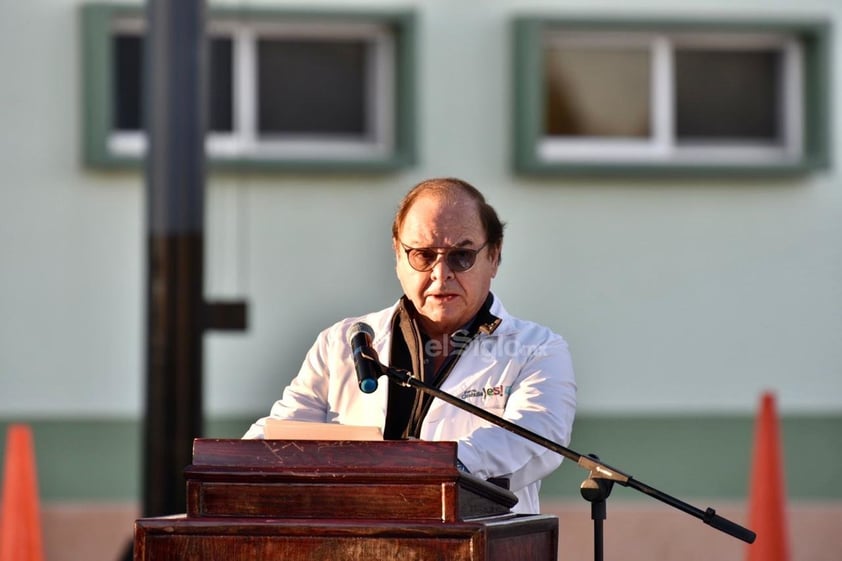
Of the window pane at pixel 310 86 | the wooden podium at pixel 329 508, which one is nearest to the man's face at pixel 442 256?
the wooden podium at pixel 329 508

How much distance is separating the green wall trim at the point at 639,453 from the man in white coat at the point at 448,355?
561cm

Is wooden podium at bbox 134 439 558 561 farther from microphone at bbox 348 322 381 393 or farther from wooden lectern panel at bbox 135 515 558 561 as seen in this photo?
microphone at bbox 348 322 381 393

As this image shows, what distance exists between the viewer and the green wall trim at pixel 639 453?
9.74 meters

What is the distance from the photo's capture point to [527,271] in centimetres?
1004

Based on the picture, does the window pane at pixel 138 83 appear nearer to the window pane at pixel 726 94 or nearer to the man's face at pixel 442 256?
the window pane at pixel 726 94

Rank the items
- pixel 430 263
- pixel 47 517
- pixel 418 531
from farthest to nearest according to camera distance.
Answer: pixel 47 517
pixel 430 263
pixel 418 531

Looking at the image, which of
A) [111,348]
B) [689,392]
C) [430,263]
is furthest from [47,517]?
[430,263]

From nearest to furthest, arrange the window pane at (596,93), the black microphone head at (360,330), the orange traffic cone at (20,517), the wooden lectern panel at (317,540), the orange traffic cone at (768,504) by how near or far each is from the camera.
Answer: the wooden lectern panel at (317,540) < the black microphone head at (360,330) < the orange traffic cone at (20,517) < the orange traffic cone at (768,504) < the window pane at (596,93)

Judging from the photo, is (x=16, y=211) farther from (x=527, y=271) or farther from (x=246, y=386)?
(x=527, y=271)

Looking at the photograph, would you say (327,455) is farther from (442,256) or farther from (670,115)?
Result: (670,115)

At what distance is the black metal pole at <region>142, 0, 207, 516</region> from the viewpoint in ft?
23.0

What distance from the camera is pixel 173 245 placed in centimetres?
703

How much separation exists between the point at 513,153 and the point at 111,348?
2391mm

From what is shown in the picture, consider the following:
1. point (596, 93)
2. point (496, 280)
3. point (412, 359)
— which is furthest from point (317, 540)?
point (596, 93)
